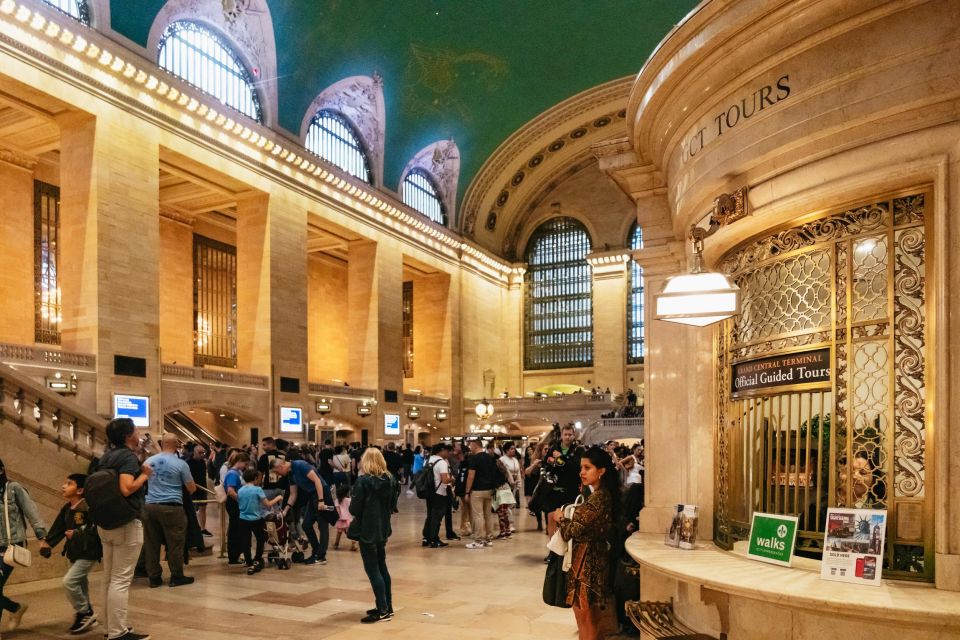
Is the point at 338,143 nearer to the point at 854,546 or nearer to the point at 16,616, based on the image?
the point at 16,616

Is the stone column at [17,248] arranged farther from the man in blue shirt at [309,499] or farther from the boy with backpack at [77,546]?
the boy with backpack at [77,546]

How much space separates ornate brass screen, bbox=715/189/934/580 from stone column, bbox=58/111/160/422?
15615 millimetres

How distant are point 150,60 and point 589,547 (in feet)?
58.4

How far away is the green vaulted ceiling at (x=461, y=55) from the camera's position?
23297mm

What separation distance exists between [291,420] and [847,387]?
20.6 meters

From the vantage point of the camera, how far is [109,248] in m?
17.7

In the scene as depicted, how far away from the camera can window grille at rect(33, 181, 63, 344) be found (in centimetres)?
2169

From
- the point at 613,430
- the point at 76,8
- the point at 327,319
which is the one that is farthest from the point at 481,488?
the point at 327,319

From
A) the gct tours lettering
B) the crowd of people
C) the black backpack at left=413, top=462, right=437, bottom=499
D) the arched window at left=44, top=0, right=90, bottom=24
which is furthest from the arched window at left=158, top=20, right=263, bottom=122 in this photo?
the gct tours lettering

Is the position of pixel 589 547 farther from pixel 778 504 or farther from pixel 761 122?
pixel 761 122

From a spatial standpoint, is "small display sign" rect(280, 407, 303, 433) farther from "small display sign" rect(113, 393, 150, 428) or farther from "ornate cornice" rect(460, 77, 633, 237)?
"ornate cornice" rect(460, 77, 633, 237)

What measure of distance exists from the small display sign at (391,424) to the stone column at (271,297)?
192 inches

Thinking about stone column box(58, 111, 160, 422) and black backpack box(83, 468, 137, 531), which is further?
stone column box(58, 111, 160, 422)

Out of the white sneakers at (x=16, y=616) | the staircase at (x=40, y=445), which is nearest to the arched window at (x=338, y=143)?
the staircase at (x=40, y=445)
